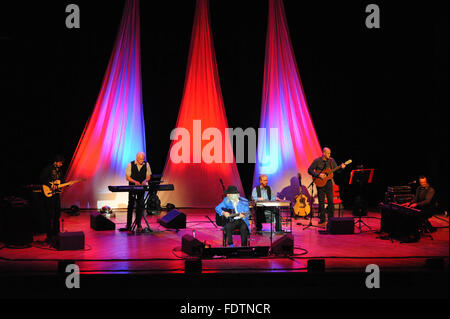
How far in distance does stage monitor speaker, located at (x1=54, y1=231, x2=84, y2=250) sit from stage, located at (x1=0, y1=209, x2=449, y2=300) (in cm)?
9

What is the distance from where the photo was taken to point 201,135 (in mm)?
12844

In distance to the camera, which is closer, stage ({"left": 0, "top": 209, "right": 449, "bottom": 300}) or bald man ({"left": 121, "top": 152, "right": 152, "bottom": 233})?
stage ({"left": 0, "top": 209, "right": 449, "bottom": 300})

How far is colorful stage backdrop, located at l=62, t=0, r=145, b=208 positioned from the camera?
12719mm

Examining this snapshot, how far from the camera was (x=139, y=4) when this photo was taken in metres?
12.9

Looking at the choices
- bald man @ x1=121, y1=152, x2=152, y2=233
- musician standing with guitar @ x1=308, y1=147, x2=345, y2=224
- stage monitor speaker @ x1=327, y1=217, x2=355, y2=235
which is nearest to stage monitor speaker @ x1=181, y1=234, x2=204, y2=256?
bald man @ x1=121, y1=152, x2=152, y2=233

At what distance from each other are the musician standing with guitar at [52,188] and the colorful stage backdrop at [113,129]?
3950 mm

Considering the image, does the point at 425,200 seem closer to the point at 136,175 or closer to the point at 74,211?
the point at 136,175

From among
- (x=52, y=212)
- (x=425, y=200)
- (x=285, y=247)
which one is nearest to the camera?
(x=285, y=247)

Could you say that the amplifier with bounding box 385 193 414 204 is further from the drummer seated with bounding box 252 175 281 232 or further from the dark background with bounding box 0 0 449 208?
the dark background with bounding box 0 0 449 208

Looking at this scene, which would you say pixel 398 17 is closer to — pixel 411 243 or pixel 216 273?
pixel 411 243

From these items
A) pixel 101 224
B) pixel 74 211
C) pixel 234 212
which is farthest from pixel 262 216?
pixel 74 211

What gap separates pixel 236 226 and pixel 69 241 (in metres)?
2.79

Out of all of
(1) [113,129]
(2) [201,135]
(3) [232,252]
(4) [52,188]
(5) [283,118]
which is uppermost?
(5) [283,118]

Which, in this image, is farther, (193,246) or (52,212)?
(52,212)
